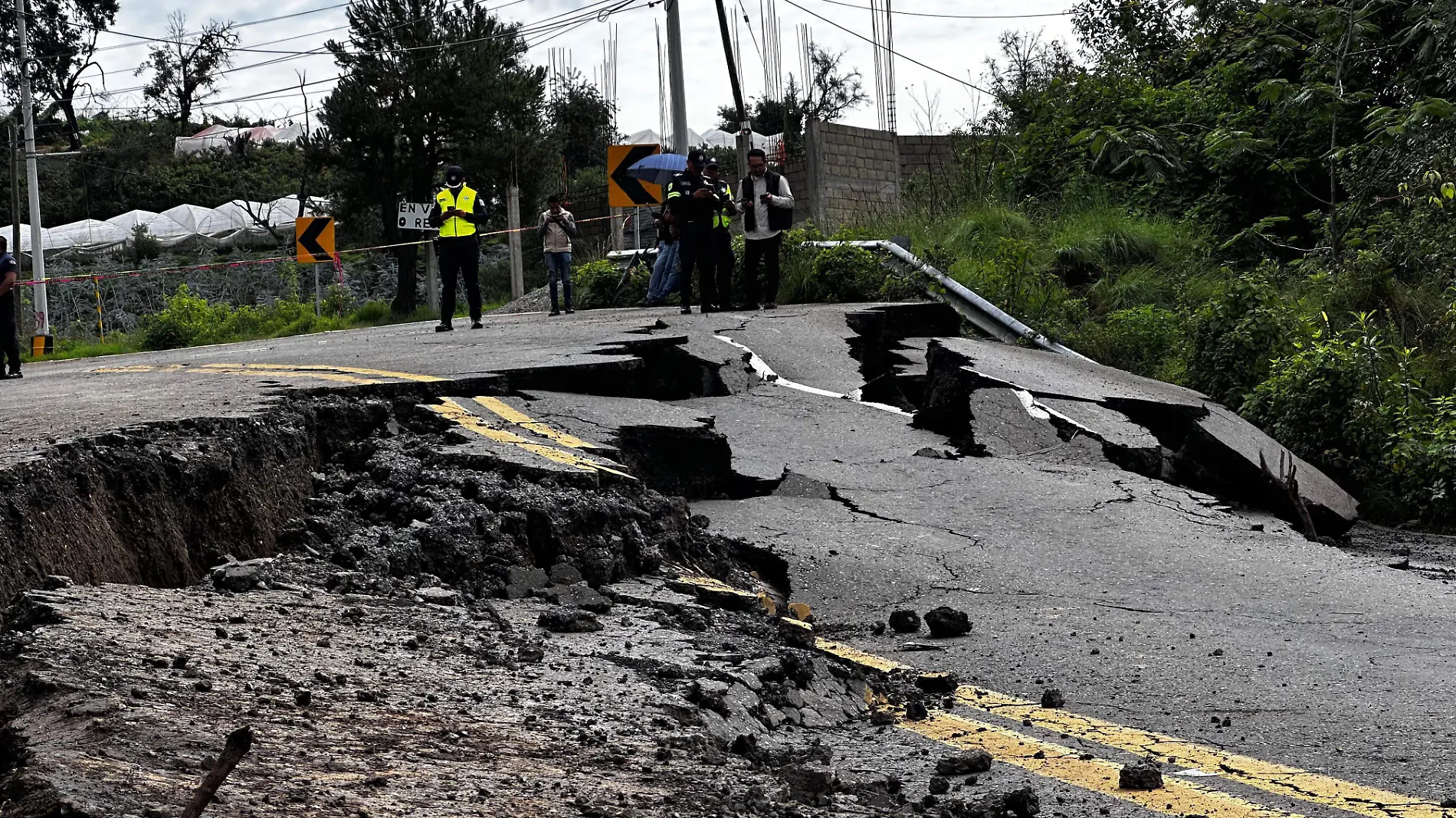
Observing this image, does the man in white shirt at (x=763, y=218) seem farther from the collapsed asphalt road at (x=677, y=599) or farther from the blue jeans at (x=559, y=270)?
the collapsed asphalt road at (x=677, y=599)

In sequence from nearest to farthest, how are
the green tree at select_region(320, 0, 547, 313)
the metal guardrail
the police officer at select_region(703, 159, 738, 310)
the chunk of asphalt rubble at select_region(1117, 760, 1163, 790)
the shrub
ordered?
the chunk of asphalt rubble at select_region(1117, 760, 1163, 790) < the metal guardrail < the police officer at select_region(703, 159, 738, 310) < the shrub < the green tree at select_region(320, 0, 547, 313)

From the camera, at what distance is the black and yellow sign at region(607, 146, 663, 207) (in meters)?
19.0

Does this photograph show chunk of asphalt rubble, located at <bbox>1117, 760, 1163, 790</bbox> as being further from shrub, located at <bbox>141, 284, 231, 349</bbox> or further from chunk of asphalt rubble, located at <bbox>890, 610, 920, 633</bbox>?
shrub, located at <bbox>141, 284, 231, 349</bbox>

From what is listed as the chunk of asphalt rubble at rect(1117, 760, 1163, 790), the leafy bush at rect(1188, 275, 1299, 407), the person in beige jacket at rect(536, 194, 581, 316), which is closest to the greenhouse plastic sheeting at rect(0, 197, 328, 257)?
the person in beige jacket at rect(536, 194, 581, 316)

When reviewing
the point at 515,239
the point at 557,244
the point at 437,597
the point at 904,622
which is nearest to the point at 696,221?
the point at 557,244

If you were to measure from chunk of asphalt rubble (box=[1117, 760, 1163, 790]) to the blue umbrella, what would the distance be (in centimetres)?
1777

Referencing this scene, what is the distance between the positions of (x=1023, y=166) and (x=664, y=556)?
46.5 feet

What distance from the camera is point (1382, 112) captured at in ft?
48.9

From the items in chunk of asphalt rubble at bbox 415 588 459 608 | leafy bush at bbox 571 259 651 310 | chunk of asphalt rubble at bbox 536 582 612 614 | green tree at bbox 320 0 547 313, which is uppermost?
green tree at bbox 320 0 547 313

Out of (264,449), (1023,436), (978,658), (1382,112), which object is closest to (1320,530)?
(1023,436)

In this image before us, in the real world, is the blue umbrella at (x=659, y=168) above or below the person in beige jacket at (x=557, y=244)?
above

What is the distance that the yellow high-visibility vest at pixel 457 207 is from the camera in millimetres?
14195

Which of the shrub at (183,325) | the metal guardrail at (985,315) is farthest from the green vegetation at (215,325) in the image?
the metal guardrail at (985,315)

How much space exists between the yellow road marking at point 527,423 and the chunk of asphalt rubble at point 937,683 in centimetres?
288
